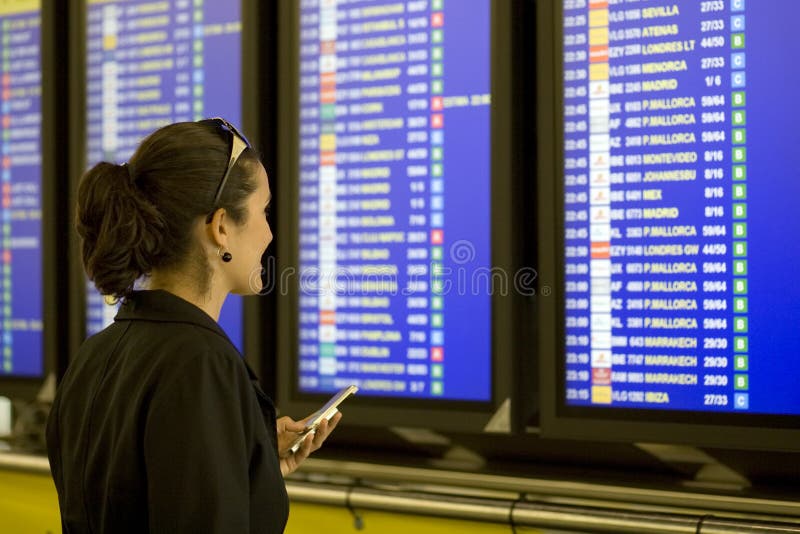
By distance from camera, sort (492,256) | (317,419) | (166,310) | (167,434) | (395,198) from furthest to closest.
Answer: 1. (395,198)
2. (492,256)
3. (317,419)
4. (166,310)
5. (167,434)

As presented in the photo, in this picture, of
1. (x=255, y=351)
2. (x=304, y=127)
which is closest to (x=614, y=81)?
(x=304, y=127)

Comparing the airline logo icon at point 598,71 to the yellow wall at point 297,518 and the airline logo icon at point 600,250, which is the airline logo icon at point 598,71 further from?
the yellow wall at point 297,518

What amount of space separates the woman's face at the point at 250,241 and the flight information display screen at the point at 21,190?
4.27 ft

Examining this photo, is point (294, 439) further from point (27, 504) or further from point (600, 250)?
point (27, 504)

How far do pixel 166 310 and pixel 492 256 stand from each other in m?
0.80

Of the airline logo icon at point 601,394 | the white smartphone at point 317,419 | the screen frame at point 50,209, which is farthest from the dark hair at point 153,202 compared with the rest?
the screen frame at point 50,209

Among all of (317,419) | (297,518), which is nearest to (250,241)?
(317,419)

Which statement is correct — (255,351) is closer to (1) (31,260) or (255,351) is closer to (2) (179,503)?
(1) (31,260)

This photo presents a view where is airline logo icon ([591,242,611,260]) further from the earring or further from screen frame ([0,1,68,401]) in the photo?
screen frame ([0,1,68,401])

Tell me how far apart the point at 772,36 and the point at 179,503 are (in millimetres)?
1217

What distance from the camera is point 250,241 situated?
1280 millimetres

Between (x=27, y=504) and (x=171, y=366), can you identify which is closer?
(x=171, y=366)

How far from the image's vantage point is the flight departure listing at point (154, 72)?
2.16 meters

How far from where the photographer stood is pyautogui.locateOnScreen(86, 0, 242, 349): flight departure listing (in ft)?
7.10
